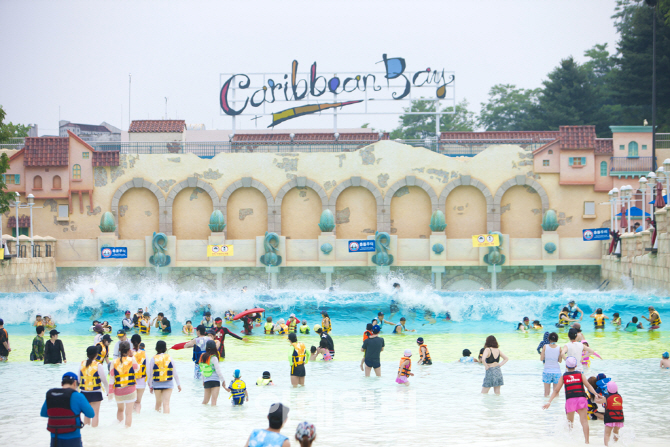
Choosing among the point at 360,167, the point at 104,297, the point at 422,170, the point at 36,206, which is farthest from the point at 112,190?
the point at 422,170

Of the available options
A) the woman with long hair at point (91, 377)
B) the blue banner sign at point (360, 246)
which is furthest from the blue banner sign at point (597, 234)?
the woman with long hair at point (91, 377)

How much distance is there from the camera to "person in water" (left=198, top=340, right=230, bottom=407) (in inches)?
518

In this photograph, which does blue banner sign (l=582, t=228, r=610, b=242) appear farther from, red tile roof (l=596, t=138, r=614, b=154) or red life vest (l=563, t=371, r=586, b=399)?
red life vest (l=563, t=371, r=586, b=399)

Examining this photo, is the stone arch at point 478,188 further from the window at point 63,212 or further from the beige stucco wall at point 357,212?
the window at point 63,212

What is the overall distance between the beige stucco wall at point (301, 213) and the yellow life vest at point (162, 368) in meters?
29.4

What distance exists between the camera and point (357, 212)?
41.9 metres

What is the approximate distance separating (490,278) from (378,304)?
9.19 meters

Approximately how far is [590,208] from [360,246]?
556 inches

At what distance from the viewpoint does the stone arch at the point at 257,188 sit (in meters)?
41.5

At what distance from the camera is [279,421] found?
725cm

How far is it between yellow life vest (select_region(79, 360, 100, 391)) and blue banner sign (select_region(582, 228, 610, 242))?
1145 inches

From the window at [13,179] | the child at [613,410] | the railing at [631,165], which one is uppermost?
the railing at [631,165]

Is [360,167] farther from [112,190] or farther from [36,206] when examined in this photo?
[36,206]

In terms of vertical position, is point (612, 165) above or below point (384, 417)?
above
